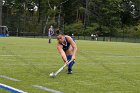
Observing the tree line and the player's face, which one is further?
the tree line

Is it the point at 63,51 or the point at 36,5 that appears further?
the point at 36,5

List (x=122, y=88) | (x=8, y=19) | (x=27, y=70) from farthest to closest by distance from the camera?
(x=8, y=19) → (x=27, y=70) → (x=122, y=88)

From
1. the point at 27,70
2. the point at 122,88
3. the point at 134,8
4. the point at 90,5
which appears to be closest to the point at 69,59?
the point at 27,70

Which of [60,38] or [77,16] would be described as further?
[77,16]

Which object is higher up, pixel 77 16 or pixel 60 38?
pixel 77 16

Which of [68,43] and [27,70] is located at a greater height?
[68,43]

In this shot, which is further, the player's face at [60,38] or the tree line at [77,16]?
the tree line at [77,16]

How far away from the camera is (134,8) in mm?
100250

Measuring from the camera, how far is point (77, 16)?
9769 cm

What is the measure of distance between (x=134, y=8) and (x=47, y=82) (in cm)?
9050

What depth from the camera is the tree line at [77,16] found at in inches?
3150

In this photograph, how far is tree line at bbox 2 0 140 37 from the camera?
8000cm

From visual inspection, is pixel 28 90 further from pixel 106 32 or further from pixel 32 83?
pixel 106 32

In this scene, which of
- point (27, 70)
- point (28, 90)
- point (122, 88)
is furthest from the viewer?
point (27, 70)
